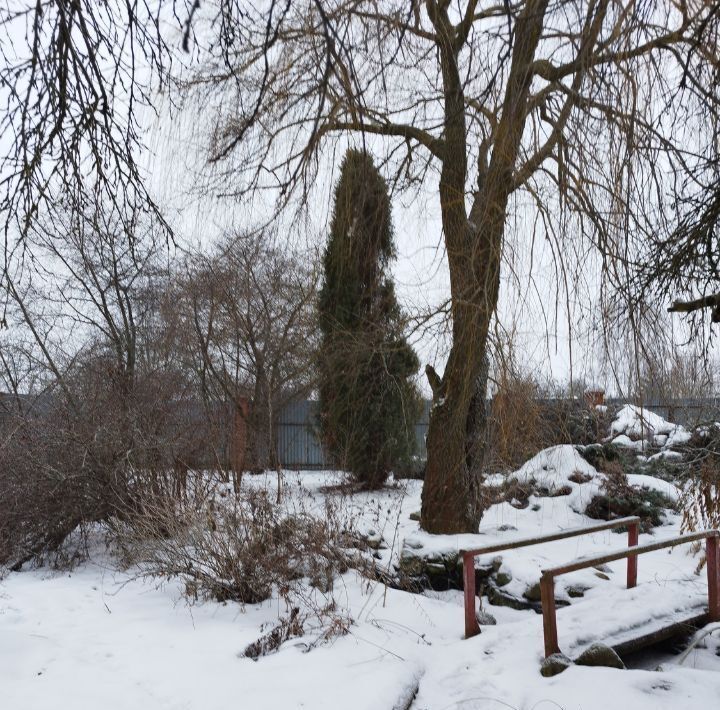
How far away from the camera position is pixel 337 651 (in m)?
5.13

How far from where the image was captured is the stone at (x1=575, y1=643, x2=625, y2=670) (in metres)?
4.40

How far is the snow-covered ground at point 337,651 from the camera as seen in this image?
164 inches

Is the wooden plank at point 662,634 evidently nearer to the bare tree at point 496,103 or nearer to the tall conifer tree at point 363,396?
the bare tree at point 496,103

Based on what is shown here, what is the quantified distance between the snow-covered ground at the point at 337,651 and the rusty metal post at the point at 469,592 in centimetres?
12

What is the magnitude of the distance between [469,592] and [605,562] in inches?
39.2

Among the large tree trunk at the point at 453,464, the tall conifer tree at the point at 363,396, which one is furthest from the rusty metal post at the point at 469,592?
the tall conifer tree at the point at 363,396

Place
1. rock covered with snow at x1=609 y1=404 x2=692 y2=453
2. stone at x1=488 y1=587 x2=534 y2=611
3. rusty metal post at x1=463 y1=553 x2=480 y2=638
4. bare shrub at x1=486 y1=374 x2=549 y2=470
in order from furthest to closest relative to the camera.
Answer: rock covered with snow at x1=609 y1=404 x2=692 y2=453, stone at x1=488 y1=587 x2=534 y2=611, bare shrub at x1=486 y1=374 x2=549 y2=470, rusty metal post at x1=463 y1=553 x2=480 y2=638

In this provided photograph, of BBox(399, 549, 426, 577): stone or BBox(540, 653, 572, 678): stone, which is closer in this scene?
BBox(540, 653, 572, 678): stone

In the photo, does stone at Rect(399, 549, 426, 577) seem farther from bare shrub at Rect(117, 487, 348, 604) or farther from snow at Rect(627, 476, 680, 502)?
snow at Rect(627, 476, 680, 502)

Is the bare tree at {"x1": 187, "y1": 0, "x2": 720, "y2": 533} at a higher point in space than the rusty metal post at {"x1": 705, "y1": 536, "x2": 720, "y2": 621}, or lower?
higher

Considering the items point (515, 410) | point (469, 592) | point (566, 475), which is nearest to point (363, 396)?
point (566, 475)

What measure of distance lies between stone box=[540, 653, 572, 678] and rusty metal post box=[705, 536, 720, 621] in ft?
5.46

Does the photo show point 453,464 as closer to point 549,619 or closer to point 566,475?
point 566,475

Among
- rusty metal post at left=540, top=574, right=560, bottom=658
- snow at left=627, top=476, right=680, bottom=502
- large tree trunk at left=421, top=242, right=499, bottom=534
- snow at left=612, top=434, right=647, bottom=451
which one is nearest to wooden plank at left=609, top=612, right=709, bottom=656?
rusty metal post at left=540, top=574, right=560, bottom=658
